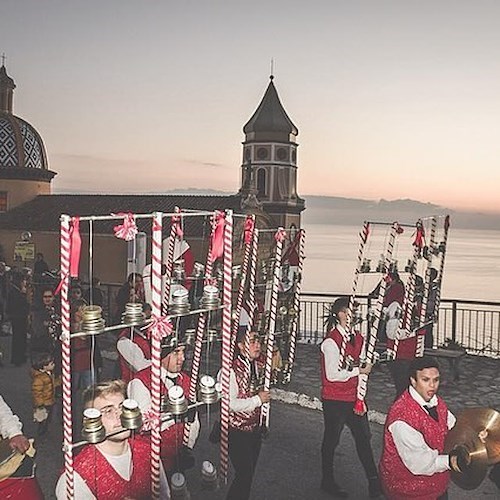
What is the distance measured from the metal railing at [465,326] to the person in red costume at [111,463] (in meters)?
9.08

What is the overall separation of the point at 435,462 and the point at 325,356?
2.08 m

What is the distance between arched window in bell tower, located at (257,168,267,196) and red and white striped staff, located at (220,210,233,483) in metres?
32.3

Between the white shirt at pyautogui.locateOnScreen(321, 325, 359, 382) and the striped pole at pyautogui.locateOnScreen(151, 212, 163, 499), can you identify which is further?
the white shirt at pyautogui.locateOnScreen(321, 325, 359, 382)

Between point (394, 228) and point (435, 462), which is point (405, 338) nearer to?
point (394, 228)

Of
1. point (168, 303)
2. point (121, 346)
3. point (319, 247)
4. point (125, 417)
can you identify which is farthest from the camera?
point (319, 247)

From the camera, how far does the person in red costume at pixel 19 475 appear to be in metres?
4.62

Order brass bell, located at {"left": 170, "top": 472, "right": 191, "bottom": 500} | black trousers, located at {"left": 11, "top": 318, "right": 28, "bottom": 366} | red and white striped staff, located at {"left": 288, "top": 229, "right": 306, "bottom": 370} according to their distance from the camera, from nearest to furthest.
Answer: brass bell, located at {"left": 170, "top": 472, "right": 191, "bottom": 500} < red and white striped staff, located at {"left": 288, "top": 229, "right": 306, "bottom": 370} < black trousers, located at {"left": 11, "top": 318, "right": 28, "bottom": 366}

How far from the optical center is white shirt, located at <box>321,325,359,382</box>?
6.57 metres

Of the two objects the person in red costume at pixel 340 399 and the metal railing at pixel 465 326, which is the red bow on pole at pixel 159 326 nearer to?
the person in red costume at pixel 340 399

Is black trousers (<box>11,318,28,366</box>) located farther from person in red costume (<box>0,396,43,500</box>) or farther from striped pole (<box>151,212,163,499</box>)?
striped pole (<box>151,212,163,499</box>)

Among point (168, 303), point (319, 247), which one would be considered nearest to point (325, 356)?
point (168, 303)

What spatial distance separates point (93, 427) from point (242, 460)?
2115 mm

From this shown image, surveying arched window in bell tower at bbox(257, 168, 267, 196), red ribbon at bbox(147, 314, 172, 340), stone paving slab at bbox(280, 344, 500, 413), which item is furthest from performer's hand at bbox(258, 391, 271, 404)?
arched window in bell tower at bbox(257, 168, 267, 196)

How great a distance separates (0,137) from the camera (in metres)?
→ 29.5
